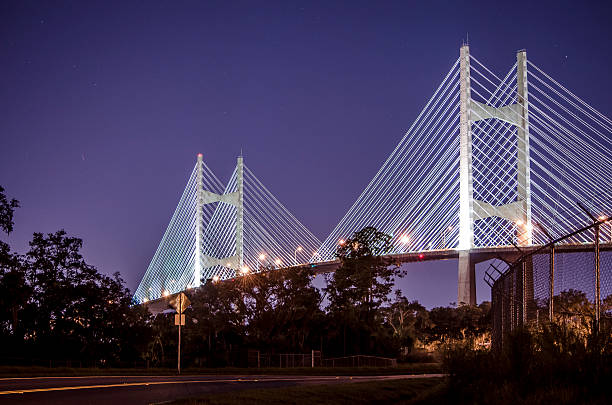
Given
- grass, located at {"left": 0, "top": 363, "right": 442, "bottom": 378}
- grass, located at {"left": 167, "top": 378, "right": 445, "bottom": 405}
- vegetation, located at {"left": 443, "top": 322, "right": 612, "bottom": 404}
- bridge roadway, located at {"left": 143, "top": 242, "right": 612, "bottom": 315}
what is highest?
bridge roadway, located at {"left": 143, "top": 242, "right": 612, "bottom": 315}

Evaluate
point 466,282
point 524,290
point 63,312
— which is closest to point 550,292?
point 524,290

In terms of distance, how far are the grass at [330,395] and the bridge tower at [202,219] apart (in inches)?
2210

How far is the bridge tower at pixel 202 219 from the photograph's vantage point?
A: 75.1 meters

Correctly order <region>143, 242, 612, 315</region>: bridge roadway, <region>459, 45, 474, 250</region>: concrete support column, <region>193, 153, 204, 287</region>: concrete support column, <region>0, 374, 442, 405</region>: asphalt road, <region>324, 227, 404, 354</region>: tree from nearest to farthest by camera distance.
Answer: <region>0, 374, 442, 405</region>: asphalt road → <region>324, 227, 404, 354</region>: tree → <region>143, 242, 612, 315</region>: bridge roadway → <region>459, 45, 474, 250</region>: concrete support column → <region>193, 153, 204, 287</region>: concrete support column

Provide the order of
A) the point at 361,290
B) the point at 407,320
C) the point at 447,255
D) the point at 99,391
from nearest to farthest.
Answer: the point at 99,391 → the point at 361,290 → the point at 407,320 → the point at 447,255

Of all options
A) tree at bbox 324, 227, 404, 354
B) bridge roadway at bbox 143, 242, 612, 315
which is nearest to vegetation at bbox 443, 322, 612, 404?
tree at bbox 324, 227, 404, 354

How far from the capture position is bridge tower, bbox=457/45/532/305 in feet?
194

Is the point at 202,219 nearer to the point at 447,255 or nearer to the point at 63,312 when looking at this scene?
the point at 447,255

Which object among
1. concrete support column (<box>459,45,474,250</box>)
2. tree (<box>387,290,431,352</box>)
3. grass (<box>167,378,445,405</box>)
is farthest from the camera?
concrete support column (<box>459,45,474,250</box>)

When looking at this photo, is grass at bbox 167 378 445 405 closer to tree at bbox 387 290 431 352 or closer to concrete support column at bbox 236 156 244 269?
tree at bbox 387 290 431 352

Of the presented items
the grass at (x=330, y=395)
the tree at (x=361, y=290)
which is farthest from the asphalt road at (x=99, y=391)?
the tree at (x=361, y=290)

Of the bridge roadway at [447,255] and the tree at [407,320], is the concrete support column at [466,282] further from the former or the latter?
the tree at [407,320]

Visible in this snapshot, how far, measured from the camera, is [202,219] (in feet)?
258

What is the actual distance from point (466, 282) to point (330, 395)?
158 ft
